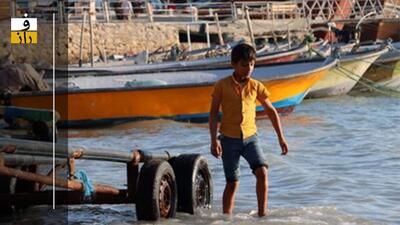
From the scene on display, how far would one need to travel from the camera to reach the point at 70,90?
1836cm

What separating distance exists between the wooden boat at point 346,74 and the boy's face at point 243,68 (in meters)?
18.7

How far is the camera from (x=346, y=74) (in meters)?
27.1

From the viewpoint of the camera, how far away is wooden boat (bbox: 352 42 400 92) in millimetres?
28797

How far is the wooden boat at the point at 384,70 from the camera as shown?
94.5 feet

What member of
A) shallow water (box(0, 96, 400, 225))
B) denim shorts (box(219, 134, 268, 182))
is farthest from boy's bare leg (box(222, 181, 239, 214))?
denim shorts (box(219, 134, 268, 182))

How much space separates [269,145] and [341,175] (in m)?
3.89

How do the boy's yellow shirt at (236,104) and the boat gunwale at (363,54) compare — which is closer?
the boy's yellow shirt at (236,104)

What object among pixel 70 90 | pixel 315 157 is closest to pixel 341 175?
pixel 315 157

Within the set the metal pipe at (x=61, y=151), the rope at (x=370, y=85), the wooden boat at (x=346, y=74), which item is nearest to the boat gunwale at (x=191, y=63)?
the wooden boat at (x=346, y=74)

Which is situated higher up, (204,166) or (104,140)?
(204,166)

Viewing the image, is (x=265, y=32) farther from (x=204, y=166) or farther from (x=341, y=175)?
(x=204, y=166)

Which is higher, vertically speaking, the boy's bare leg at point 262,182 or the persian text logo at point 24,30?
the persian text logo at point 24,30

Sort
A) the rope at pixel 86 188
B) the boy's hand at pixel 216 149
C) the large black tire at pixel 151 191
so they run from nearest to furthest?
the rope at pixel 86 188
the large black tire at pixel 151 191
the boy's hand at pixel 216 149

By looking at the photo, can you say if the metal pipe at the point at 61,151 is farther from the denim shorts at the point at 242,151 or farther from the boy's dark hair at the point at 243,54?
the boy's dark hair at the point at 243,54
